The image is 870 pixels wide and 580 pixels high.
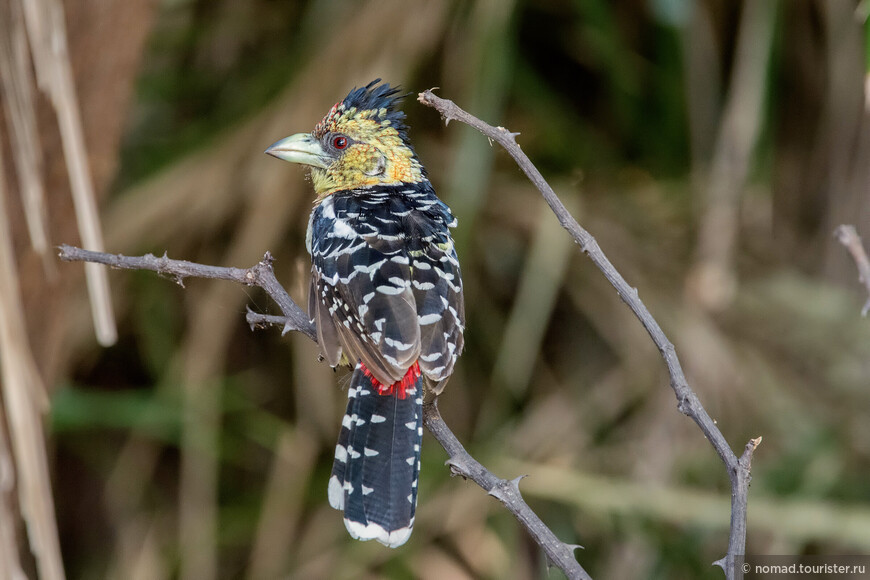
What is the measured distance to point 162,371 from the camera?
4.24m

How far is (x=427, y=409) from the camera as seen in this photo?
231cm

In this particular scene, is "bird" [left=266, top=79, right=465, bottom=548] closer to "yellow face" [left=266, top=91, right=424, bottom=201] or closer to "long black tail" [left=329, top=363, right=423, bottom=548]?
"long black tail" [left=329, top=363, right=423, bottom=548]

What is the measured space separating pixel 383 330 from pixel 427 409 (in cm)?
23

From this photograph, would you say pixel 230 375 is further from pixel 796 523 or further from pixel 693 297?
pixel 796 523

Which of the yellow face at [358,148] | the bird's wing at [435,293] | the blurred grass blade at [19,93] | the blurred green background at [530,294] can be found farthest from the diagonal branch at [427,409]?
the blurred green background at [530,294]

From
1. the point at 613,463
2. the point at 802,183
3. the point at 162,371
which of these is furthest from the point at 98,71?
the point at 802,183

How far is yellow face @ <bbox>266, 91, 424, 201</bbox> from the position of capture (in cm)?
318

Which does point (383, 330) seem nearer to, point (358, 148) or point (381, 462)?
point (381, 462)

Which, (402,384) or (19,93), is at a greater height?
(19,93)

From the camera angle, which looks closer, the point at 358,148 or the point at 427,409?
the point at 427,409

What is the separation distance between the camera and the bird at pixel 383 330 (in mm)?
2242

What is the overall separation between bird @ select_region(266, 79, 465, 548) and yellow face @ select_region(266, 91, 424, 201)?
0.30 m

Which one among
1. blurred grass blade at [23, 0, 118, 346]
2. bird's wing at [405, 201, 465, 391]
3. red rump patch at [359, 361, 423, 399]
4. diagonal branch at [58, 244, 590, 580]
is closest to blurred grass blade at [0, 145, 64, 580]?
blurred grass blade at [23, 0, 118, 346]

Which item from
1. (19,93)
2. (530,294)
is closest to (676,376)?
(19,93)
